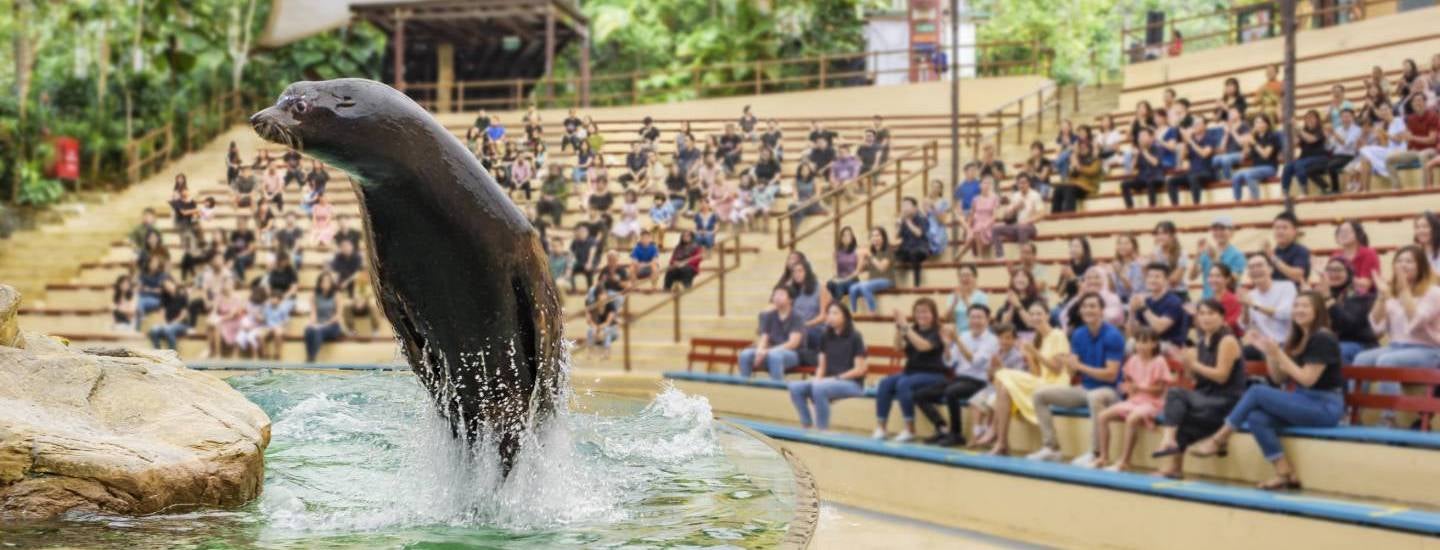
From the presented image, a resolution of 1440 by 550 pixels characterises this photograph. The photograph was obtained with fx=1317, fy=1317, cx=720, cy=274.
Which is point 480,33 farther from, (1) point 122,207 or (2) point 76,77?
(1) point 122,207

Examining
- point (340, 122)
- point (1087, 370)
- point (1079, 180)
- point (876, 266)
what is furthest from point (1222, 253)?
point (340, 122)

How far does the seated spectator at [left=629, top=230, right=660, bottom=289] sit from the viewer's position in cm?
1534

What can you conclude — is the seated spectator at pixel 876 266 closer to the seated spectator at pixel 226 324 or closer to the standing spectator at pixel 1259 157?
the standing spectator at pixel 1259 157

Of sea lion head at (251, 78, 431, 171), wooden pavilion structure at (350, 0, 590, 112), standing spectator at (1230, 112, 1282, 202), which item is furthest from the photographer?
wooden pavilion structure at (350, 0, 590, 112)

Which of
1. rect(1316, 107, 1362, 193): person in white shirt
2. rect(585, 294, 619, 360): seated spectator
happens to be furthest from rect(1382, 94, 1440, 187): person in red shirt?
rect(585, 294, 619, 360): seated spectator

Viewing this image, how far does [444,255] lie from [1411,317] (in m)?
6.62

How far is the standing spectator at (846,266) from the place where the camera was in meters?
13.5

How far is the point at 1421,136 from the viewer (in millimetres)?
11852

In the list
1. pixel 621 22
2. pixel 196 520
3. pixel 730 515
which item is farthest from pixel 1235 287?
pixel 621 22

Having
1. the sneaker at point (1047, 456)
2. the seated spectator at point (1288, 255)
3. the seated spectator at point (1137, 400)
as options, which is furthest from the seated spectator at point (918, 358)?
the seated spectator at point (1288, 255)

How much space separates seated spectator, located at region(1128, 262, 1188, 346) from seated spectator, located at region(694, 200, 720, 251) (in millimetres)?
7748

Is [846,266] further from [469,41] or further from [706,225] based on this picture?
[469,41]

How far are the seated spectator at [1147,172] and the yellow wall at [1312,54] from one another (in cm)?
550

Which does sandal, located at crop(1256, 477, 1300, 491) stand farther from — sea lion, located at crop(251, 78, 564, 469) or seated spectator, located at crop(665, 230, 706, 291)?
seated spectator, located at crop(665, 230, 706, 291)
